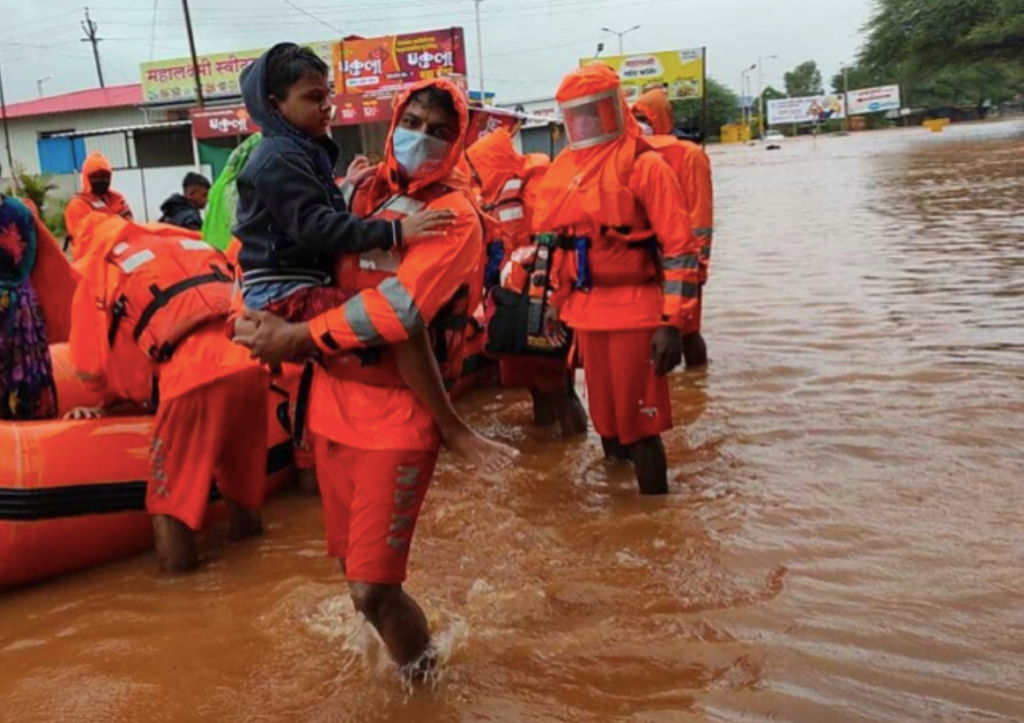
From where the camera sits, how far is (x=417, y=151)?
2.89 m

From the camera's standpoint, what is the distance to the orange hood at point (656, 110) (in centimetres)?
694

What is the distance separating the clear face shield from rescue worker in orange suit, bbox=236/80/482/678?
173 cm

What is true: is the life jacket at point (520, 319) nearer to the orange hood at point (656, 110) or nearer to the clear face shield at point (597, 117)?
the clear face shield at point (597, 117)

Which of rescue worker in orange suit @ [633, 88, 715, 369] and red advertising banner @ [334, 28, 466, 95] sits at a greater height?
red advertising banner @ [334, 28, 466, 95]

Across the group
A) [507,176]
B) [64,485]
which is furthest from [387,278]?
[507,176]

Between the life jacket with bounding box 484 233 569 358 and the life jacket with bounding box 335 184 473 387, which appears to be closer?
the life jacket with bounding box 335 184 473 387

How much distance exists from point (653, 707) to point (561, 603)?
2.64ft

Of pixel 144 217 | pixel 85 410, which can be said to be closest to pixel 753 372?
pixel 85 410

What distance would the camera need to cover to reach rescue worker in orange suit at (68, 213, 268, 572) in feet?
13.7

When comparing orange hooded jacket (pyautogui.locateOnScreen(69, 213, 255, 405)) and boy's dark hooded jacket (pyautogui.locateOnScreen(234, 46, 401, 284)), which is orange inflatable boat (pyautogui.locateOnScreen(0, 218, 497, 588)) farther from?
boy's dark hooded jacket (pyautogui.locateOnScreen(234, 46, 401, 284))

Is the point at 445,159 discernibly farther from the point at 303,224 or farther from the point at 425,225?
the point at 303,224

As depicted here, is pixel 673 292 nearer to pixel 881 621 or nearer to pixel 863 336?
pixel 881 621

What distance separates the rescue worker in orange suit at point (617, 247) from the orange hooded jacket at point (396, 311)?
1.60m

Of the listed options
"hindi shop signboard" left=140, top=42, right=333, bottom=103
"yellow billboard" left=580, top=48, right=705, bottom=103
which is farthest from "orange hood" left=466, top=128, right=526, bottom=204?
"yellow billboard" left=580, top=48, right=705, bottom=103
